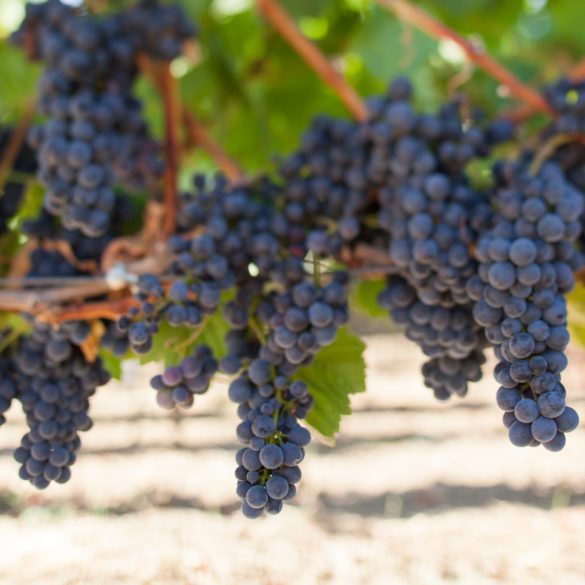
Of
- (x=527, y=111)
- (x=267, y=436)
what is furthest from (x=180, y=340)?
(x=527, y=111)

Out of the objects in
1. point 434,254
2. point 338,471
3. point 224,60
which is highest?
point 224,60

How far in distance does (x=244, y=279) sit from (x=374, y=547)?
200 centimetres

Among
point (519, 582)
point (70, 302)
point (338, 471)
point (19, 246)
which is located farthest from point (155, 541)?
point (70, 302)

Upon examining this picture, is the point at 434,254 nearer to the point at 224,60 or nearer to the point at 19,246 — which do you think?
the point at 19,246

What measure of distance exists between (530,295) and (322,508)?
2465 millimetres

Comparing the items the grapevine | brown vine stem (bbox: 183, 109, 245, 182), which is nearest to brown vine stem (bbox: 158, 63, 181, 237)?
the grapevine

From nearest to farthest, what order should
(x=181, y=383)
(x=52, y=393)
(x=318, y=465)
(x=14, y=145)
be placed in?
(x=181, y=383), (x=52, y=393), (x=14, y=145), (x=318, y=465)

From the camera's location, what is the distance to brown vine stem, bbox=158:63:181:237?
1.08 meters

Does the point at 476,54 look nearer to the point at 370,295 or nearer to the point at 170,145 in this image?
the point at 370,295

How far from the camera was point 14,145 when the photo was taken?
1297 mm

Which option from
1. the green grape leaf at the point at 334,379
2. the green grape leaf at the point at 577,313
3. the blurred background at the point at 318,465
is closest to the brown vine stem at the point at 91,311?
the green grape leaf at the point at 334,379

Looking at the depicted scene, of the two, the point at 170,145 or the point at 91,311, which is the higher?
the point at 170,145

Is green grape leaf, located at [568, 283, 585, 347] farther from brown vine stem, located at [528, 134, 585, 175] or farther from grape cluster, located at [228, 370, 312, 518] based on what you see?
grape cluster, located at [228, 370, 312, 518]

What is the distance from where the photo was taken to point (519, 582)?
86.7 inches
